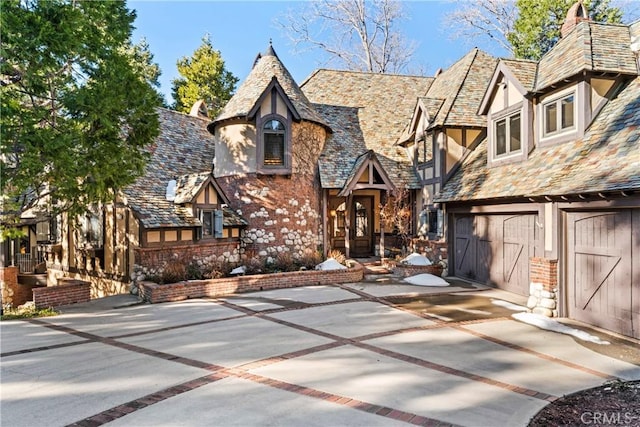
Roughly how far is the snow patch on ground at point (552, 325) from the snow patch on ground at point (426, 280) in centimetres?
391

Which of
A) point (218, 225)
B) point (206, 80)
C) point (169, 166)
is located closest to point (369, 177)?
point (218, 225)

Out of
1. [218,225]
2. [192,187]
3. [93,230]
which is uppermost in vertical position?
[192,187]

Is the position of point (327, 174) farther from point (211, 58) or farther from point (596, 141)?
point (211, 58)

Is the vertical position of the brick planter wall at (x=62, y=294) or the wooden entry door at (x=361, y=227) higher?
the wooden entry door at (x=361, y=227)

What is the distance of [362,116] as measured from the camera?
66.8ft

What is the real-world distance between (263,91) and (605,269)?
12.0 meters

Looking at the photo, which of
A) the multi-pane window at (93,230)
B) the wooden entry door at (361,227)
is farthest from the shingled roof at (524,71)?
the multi-pane window at (93,230)

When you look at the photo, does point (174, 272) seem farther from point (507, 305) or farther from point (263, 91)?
point (507, 305)

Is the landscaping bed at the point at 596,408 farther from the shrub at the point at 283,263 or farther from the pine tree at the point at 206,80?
the pine tree at the point at 206,80

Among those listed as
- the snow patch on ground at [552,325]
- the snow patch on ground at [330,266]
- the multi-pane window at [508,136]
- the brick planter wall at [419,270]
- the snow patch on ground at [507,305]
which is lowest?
the snow patch on ground at [552,325]

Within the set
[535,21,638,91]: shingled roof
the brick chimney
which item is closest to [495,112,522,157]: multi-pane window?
[535,21,638,91]: shingled roof

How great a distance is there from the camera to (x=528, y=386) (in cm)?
540

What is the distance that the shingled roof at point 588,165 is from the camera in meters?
7.78

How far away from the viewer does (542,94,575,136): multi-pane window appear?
34.2 feet
